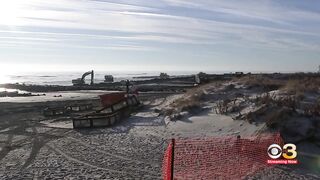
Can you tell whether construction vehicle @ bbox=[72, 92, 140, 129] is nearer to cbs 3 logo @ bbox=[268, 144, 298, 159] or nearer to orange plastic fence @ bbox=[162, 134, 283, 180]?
orange plastic fence @ bbox=[162, 134, 283, 180]

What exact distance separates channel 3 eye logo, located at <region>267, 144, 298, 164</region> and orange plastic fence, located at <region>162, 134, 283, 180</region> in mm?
179

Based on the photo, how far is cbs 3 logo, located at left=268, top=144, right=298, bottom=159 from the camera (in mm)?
11877

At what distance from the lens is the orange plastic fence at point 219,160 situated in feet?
36.3

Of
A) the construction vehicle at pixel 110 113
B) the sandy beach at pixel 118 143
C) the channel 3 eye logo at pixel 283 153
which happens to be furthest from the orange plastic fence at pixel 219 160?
the construction vehicle at pixel 110 113

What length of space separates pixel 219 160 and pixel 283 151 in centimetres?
211

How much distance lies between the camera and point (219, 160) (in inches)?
472

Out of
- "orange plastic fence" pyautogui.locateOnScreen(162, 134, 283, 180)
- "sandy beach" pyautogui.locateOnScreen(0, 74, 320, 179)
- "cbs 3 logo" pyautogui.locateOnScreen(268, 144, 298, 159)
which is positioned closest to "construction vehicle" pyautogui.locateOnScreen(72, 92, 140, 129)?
"sandy beach" pyautogui.locateOnScreen(0, 74, 320, 179)

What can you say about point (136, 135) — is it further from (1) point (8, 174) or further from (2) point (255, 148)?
(2) point (255, 148)

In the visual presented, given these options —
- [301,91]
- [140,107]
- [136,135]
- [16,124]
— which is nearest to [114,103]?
[140,107]

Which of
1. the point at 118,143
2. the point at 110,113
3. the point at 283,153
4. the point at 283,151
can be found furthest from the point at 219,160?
the point at 110,113

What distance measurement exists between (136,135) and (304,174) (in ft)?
32.2

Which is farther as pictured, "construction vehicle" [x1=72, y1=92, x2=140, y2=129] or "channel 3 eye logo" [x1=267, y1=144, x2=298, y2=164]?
"construction vehicle" [x1=72, y1=92, x2=140, y2=129]

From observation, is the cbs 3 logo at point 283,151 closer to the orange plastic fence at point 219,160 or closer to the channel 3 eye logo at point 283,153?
the channel 3 eye logo at point 283,153

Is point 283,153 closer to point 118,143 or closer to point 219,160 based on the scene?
point 219,160
